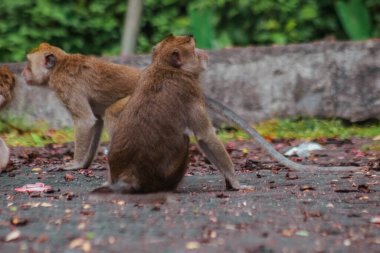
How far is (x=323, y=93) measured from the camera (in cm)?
1102

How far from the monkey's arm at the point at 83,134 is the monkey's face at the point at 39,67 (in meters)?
0.46

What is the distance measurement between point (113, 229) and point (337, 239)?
3.70 ft

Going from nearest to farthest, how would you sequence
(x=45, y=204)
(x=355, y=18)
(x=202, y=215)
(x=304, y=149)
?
(x=202, y=215)
(x=45, y=204)
(x=304, y=149)
(x=355, y=18)

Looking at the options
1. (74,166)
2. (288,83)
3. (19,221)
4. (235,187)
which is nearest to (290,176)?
(235,187)

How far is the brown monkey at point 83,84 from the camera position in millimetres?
7516

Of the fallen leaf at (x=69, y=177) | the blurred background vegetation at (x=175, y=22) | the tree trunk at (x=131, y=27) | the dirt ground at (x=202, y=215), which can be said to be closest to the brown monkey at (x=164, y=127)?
the dirt ground at (x=202, y=215)

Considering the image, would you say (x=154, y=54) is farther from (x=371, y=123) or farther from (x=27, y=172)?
(x=371, y=123)

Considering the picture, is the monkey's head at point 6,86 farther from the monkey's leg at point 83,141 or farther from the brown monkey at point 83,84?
the monkey's leg at point 83,141

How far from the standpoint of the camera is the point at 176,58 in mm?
5488

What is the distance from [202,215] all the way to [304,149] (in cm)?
437

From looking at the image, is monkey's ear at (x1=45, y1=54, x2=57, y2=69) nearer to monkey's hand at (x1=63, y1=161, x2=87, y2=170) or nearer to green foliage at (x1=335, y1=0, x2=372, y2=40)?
monkey's hand at (x1=63, y1=161, x2=87, y2=170)

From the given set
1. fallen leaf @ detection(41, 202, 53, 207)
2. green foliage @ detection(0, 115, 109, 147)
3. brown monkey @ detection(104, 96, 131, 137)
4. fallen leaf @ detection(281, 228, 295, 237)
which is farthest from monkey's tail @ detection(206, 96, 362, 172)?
green foliage @ detection(0, 115, 109, 147)

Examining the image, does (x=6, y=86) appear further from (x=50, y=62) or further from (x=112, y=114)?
(x=112, y=114)

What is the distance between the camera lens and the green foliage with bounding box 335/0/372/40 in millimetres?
12398
